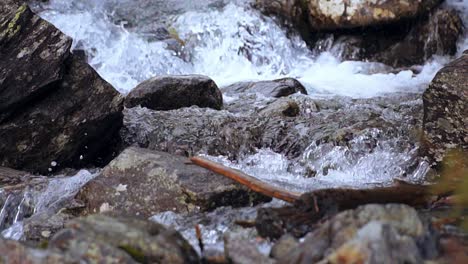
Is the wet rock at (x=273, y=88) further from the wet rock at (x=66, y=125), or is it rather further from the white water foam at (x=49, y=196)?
the white water foam at (x=49, y=196)

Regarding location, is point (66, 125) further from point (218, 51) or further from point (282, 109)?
point (218, 51)

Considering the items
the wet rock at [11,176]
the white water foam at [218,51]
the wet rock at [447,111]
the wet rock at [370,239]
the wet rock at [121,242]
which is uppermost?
the wet rock at [370,239]

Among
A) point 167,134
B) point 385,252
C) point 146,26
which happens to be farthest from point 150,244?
point 146,26

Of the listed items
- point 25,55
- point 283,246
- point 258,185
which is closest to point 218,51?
point 25,55

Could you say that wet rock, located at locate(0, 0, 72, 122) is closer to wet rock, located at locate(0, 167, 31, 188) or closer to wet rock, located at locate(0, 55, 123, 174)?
wet rock, located at locate(0, 55, 123, 174)

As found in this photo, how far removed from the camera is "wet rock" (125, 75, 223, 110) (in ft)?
25.4

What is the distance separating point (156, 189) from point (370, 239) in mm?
2420

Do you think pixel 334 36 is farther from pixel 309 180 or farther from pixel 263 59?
pixel 309 180

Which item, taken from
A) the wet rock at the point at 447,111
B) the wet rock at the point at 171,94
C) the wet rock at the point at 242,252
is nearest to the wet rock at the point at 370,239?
the wet rock at the point at 242,252

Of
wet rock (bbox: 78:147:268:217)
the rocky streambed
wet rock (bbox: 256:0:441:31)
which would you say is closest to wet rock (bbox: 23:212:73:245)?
the rocky streambed

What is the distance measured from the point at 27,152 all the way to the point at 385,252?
4.29 metres

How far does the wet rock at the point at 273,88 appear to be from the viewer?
28.5ft

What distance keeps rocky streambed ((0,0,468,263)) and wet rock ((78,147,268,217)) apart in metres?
0.01

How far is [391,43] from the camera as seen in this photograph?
1108cm
